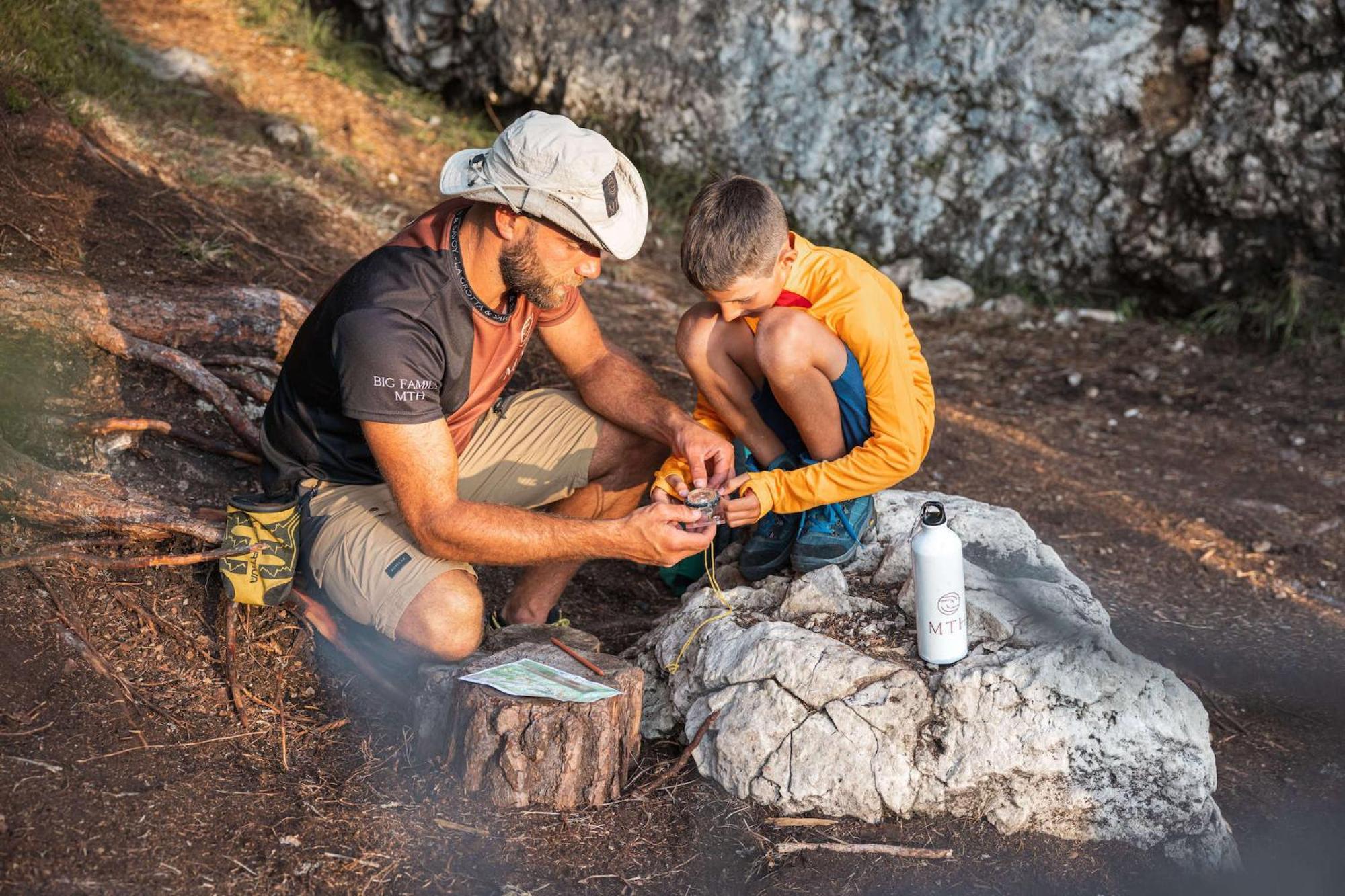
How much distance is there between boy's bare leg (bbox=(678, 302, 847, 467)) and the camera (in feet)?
10.6

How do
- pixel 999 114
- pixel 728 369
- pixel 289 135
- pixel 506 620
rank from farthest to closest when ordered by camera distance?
pixel 999 114
pixel 289 135
pixel 506 620
pixel 728 369

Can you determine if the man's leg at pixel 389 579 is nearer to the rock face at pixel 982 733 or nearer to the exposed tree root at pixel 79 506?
the exposed tree root at pixel 79 506

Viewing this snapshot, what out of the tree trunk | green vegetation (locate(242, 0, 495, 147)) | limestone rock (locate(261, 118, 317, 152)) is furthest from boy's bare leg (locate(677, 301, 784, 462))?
green vegetation (locate(242, 0, 495, 147))

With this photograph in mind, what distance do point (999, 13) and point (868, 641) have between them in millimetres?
4698

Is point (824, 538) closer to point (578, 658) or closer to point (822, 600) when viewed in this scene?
point (822, 600)

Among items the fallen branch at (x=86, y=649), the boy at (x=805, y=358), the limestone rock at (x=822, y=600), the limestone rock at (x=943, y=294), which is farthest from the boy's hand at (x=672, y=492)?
the limestone rock at (x=943, y=294)

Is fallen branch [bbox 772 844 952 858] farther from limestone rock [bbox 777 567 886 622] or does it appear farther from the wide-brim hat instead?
the wide-brim hat

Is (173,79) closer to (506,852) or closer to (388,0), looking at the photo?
(388,0)

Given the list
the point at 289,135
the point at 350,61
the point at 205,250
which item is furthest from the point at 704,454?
the point at 350,61

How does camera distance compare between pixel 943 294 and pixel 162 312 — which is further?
pixel 943 294

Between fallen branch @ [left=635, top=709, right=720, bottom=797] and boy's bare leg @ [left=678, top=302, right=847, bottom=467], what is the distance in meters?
0.85

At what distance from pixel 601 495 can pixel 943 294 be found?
353 centimetres

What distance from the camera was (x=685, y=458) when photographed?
345 cm

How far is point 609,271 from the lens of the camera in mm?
6391
